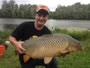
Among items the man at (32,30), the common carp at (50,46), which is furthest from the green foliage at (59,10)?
the common carp at (50,46)

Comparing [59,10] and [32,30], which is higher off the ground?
[32,30]

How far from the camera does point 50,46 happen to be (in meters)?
1.82

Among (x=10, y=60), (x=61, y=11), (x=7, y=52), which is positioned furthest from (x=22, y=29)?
(x=61, y=11)

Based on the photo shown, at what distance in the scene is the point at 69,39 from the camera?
75.2 inches

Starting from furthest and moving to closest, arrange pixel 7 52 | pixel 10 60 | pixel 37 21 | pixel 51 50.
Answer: pixel 7 52 < pixel 10 60 < pixel 37 21 < pixel 51 50

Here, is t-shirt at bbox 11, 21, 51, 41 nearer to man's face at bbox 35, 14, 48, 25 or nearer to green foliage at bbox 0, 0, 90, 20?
man's face at bbox 35, 14, 48, 25

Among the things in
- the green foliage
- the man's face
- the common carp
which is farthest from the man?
the green foliage

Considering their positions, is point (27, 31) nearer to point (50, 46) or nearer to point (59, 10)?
point (50, 46)

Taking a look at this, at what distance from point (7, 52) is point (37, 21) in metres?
3.28

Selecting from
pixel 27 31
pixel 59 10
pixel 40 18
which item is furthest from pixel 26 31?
pixel 59 10

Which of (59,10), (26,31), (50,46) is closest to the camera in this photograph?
(50,46)

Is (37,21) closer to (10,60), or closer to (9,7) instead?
(10,60)

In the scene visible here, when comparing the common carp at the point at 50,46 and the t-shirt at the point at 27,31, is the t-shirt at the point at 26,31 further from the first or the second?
the common carp at the point at 50,46

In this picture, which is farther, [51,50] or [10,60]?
[10,60]
